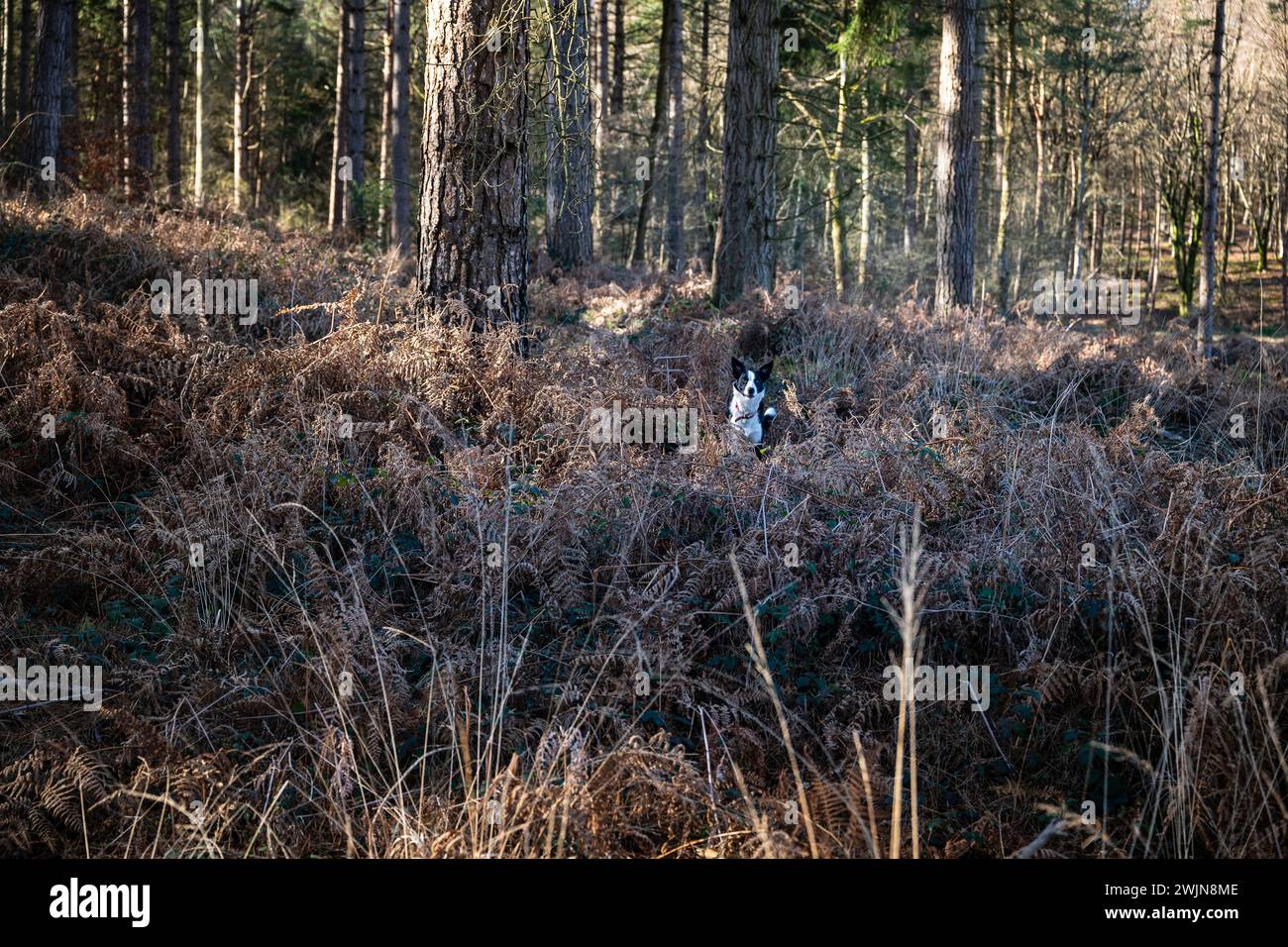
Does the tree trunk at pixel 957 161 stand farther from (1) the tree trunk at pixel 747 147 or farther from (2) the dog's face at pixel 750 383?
(2) the dog's face at pixel 750 383

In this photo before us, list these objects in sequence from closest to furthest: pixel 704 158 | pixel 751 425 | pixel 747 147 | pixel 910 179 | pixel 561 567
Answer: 1. pixel 561 567
2. pixel 751 425
3. pixel 747 147
4. pixel 704 158
5. pixel 910 179

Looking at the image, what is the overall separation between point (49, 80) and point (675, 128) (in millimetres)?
10848

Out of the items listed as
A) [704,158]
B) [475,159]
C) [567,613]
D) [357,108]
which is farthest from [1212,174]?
[357,108]

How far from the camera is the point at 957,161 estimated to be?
1252 cm

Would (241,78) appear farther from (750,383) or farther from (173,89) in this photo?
(750,383)

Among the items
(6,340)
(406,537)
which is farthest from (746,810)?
(6,340)

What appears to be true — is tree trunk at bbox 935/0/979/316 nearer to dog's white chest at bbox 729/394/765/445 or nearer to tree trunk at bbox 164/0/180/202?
dog's white chest at bbox 729/394/765/445

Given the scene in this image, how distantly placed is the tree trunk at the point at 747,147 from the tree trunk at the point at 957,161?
105 inches

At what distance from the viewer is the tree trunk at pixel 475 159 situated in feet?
21.5

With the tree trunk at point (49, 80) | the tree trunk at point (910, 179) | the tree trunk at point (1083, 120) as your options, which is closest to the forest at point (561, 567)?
the tree trunk at point (49, 80)

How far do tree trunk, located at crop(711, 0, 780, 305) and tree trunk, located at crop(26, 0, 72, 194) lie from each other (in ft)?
26.8

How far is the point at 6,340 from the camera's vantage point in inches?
232

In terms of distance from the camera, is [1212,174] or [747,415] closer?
[747,415]

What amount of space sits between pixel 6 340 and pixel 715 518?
4494 millimetres
